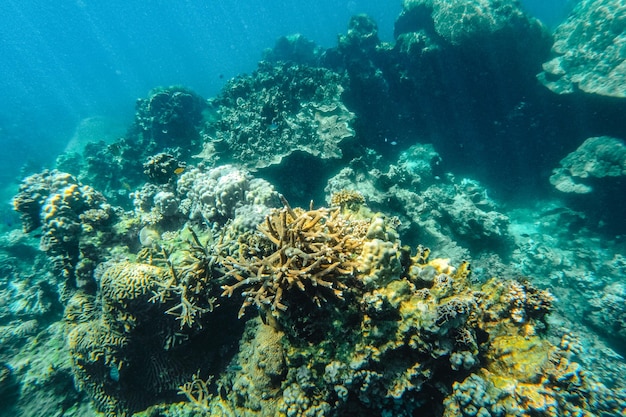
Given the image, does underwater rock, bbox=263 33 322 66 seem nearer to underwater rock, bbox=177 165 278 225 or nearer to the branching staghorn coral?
underwater rock, bbox=177 165 278 225

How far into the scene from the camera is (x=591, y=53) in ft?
37.7

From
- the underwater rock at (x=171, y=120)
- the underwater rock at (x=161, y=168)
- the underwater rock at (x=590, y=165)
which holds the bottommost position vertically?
the underwater rock at (x=590, y=165)

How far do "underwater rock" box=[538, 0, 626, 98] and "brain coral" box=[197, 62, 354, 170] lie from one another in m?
8.95

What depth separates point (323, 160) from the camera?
897 cm

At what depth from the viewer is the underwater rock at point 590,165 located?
10.4 meters

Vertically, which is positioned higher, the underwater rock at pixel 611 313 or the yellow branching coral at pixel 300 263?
the yellow branching coral at pixel 300 263

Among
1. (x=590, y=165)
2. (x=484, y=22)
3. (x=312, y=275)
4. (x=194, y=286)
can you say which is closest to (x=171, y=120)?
(x=194, y=286)

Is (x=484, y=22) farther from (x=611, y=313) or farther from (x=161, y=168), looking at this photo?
(x=161, y=168)

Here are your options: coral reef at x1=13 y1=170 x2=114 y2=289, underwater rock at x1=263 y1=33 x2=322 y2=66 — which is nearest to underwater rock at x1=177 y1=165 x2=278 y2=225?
coral reef at x1=13 y1=170 x2=114 y2=289

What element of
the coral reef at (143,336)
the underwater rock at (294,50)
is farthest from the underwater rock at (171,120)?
the coral reef at (143,336)

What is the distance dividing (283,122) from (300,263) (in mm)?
7140

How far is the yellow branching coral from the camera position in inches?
120

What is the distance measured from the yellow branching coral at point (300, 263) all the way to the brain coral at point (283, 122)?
5386mm

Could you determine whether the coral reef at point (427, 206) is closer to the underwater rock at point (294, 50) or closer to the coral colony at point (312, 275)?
the coral colony at point (312, 275)
